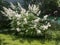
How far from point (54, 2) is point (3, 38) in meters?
3.64

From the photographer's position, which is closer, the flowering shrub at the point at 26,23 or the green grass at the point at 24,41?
the green grass at the point at 24,41

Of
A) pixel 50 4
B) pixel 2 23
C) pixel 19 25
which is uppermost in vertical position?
pixel 50 4

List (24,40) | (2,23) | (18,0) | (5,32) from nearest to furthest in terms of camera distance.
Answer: (24,40) < (5,32) < (2,23) < (18,0)

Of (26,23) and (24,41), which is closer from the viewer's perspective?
(24,41)

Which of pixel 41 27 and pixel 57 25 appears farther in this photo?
pixel 57 25

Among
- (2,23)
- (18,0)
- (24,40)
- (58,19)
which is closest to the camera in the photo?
(24,40)

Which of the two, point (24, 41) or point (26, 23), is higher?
point (26, 23)

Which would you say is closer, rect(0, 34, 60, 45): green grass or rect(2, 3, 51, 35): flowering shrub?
rect(0, 34, 60, 45): green grass

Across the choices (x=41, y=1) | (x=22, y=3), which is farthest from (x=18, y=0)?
(x=41, y=1)

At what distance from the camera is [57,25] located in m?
9.88

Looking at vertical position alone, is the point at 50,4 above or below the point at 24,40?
above

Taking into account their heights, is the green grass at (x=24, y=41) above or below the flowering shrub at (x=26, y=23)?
below

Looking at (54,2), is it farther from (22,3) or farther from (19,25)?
(19,25)

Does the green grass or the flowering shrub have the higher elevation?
the flowering shrub
